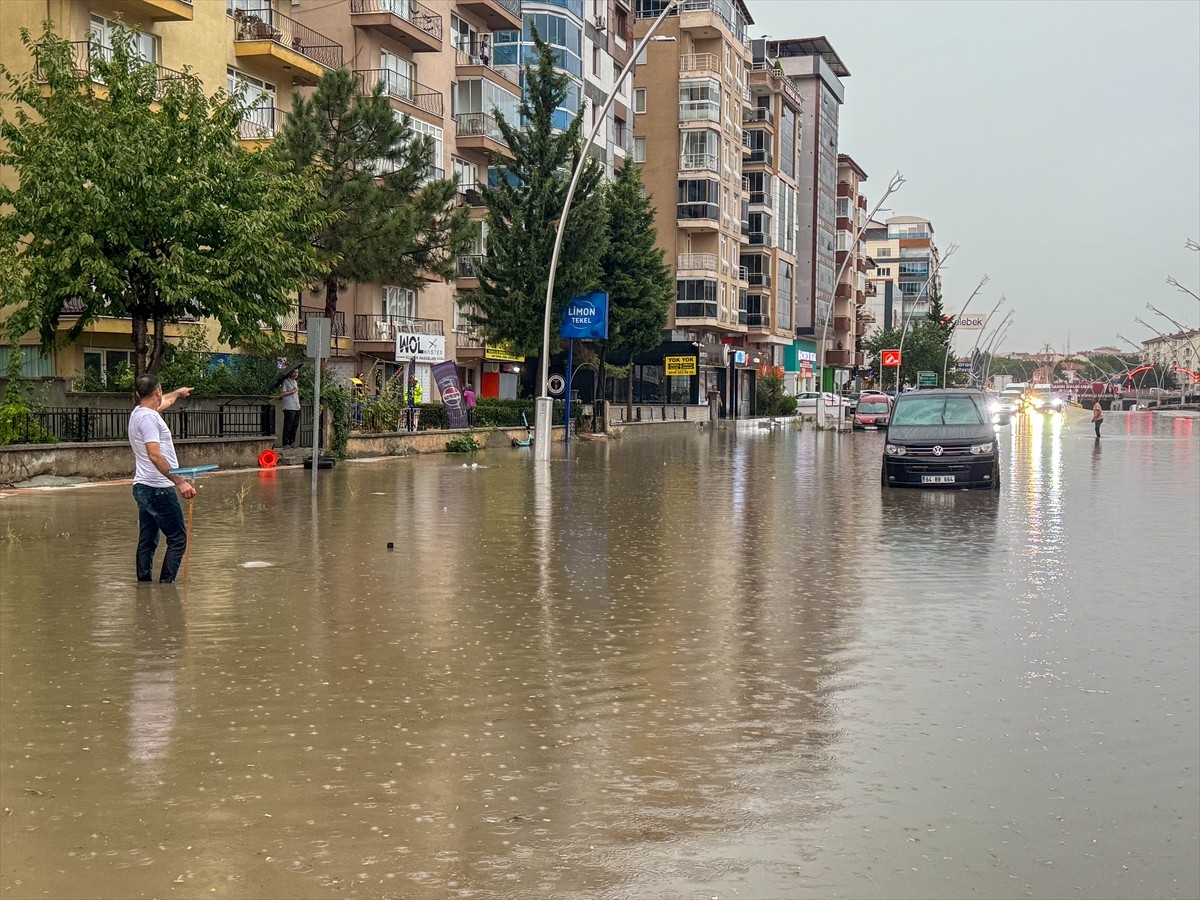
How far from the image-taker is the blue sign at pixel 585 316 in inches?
1745

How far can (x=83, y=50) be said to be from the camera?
3622 centimetres

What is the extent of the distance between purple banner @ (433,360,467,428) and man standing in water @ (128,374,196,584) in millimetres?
27181

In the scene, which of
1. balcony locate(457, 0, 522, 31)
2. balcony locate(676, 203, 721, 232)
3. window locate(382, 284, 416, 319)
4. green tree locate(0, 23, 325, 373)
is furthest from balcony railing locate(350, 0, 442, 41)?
balcony locate(676, 203, 721, 232)

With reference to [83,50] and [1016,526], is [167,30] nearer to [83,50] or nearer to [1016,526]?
[83,50]

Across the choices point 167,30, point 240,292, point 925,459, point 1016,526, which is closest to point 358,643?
point 1016,526

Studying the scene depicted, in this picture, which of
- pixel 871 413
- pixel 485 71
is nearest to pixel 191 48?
pixel 485 71

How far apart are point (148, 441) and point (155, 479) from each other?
1.16ft

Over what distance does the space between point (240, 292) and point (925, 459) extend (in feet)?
45.9

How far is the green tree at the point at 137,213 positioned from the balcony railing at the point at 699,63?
5631 centimetres

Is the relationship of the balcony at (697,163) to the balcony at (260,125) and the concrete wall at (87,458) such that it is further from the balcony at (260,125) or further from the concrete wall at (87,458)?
the concrete wall at (87,458)

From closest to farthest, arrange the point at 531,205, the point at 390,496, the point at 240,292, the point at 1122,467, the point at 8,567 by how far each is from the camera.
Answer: the point at 8,567 → the point at 390,496 → the point at 240,292 → the point at 1122,467 → the point at 531,205

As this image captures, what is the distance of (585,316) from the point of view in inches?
1758

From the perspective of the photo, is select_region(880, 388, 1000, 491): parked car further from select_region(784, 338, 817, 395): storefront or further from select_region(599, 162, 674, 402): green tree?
select_region(784, 338, 817, 395): storefront

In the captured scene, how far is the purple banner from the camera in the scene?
39.0m
